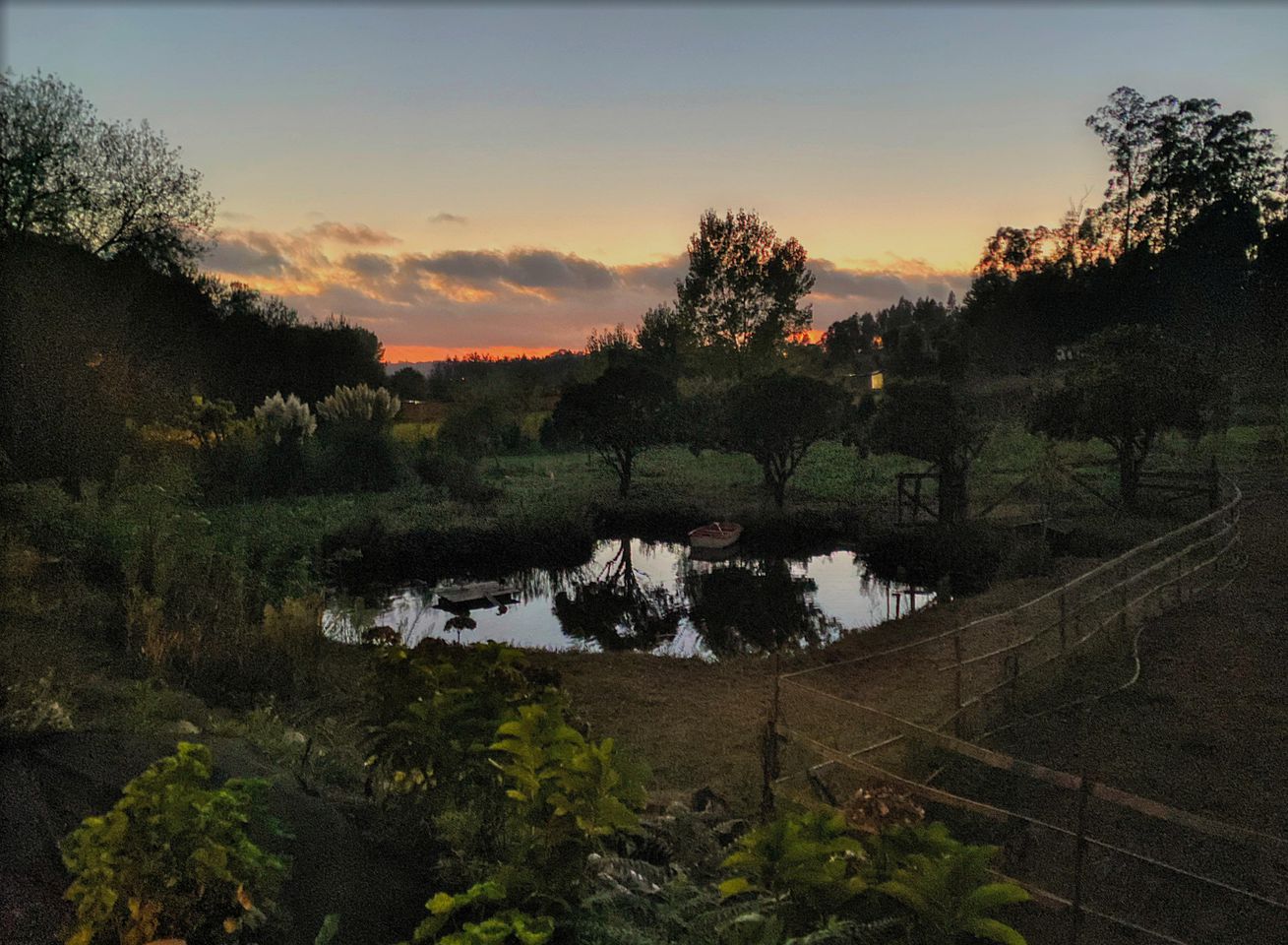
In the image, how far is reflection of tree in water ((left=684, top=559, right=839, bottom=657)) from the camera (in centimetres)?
1252

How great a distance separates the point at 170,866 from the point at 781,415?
20392 mm

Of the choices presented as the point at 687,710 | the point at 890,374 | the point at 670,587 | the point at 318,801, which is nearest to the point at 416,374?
the point at 890,374

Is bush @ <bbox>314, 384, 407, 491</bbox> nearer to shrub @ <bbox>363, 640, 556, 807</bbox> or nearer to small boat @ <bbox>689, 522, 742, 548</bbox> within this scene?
small boat @ <bbox>689, 522, 742, 548</bbox>

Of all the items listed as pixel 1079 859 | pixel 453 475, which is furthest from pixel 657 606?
pixel 1079 859

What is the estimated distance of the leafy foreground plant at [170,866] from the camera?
9.61 feet

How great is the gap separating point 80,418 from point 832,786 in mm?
12032

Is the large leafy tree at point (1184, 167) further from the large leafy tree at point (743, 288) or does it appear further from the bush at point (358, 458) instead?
the bush at point (358, 458)

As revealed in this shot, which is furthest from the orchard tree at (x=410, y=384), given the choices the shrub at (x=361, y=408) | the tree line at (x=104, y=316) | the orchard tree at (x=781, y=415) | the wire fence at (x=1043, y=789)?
the wire fence at (x=1043, y=789)

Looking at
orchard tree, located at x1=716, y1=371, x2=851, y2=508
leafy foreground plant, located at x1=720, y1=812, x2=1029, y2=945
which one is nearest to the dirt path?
leafy foreground plant, located at x1=720, y1=812, x2=1029, y2=945

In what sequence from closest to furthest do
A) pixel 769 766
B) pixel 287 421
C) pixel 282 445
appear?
pixel 769 766 → pixel 282 445 → pixel 287 421

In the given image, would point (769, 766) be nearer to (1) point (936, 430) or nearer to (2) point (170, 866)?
(2) point (170, 866)

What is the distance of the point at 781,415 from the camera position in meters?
22.5

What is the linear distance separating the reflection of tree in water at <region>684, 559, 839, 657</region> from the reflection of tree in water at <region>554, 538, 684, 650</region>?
54 cm

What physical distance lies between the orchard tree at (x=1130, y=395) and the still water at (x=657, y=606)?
5.40m
